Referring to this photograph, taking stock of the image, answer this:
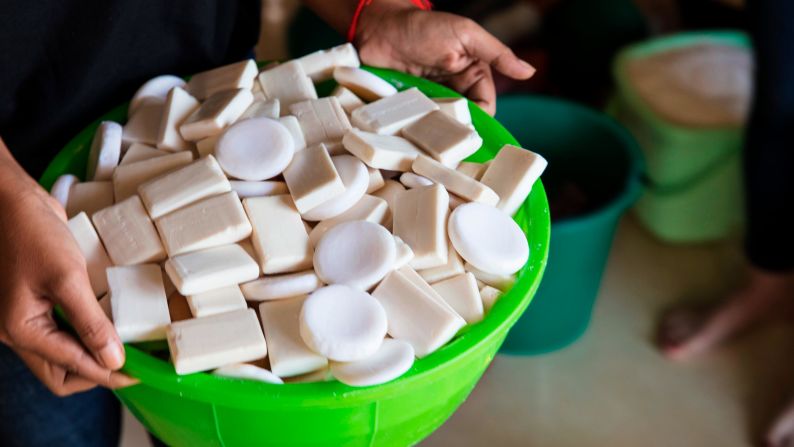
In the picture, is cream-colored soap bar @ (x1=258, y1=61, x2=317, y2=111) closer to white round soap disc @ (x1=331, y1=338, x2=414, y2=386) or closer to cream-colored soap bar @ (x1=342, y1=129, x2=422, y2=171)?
cream-colored soap bar @ (x1=342, y1=129, x2=422, y2=171)

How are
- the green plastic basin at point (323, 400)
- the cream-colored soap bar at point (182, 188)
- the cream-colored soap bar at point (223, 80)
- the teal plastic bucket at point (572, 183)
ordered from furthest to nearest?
the teal plastic bucket at point (572, 183), the cream-colored soap bar at point (223, 80), the cream-colored soap bar at point (182, 188), the green plastic basin at point (323, 400)

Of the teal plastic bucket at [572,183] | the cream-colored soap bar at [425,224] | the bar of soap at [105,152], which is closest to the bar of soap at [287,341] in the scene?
the cream-colored soap bar at [425,224]

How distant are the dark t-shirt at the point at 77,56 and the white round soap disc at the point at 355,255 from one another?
0.29 m

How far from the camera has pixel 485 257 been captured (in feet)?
2.04

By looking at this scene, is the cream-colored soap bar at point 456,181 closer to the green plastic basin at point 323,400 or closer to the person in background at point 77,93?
the green plastic basin at point 323,400

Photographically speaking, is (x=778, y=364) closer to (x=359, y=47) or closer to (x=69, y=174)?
(x=359, y=47)

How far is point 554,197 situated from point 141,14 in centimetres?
89

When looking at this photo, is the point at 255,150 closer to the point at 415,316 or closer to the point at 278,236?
the point at 278,236

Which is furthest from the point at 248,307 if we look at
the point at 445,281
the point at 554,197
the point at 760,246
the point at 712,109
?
the point at 712,109

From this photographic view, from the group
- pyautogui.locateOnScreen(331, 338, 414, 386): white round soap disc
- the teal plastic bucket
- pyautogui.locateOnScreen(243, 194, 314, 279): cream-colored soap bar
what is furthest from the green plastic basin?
the teal plastic bucket

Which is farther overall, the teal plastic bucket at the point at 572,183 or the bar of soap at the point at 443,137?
the teal plastic bucket at the point at 572,183

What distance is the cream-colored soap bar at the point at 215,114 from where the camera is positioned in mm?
696

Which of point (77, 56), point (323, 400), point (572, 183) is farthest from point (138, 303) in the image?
point (572, 183)

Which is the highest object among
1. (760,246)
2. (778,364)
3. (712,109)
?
(712,109)
